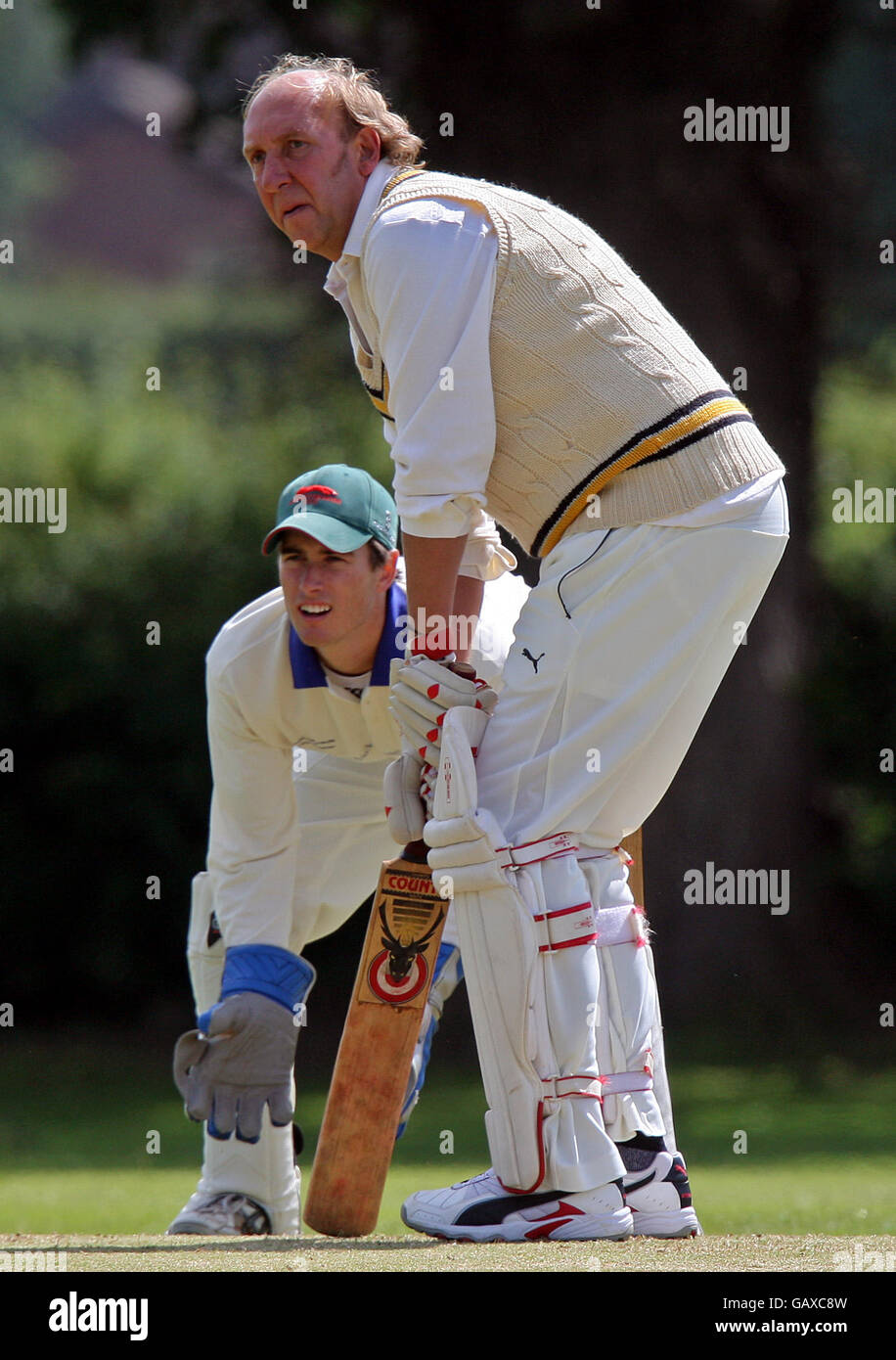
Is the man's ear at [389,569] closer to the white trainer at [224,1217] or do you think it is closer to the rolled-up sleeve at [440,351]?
the rolled-up sleeve at [440,351]

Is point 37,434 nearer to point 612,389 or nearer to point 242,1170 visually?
point 242,1170

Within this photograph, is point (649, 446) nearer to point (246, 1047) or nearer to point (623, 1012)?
point (623, 1012)

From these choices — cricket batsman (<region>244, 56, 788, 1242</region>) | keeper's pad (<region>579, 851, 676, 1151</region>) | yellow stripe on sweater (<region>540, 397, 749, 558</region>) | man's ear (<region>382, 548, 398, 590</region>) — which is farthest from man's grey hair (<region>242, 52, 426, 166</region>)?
keeper's pad (<region>579, 851, 676, 1151</region>)

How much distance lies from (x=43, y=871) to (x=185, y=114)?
10.8 ft

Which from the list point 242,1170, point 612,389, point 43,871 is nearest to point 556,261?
point 612,389

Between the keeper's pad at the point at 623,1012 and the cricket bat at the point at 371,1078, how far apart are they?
0.44 meters

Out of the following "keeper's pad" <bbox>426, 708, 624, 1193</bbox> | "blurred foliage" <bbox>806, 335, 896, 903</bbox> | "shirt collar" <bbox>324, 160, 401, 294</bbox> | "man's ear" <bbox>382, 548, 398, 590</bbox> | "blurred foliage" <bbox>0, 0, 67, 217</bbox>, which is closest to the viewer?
"keeper's pad" <bbox>426, 708, 624, 1193</bbox>

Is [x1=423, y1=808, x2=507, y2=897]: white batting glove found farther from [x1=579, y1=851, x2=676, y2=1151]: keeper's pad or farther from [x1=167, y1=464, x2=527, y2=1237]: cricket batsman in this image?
[x1=167, y1=464, x2=527, y2=1237]: cricket batsman

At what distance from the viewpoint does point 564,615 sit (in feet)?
9.68

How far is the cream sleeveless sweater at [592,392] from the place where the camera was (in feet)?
9.70

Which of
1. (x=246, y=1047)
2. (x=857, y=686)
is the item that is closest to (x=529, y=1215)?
(x=246, y=1047)

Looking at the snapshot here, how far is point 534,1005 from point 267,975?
1.19 m

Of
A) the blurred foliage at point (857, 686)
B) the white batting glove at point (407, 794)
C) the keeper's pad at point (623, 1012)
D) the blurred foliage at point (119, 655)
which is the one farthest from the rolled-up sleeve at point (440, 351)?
the blurred foliage at point (857, 686)

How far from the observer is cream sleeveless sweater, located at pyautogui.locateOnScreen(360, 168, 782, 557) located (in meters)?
2.96
